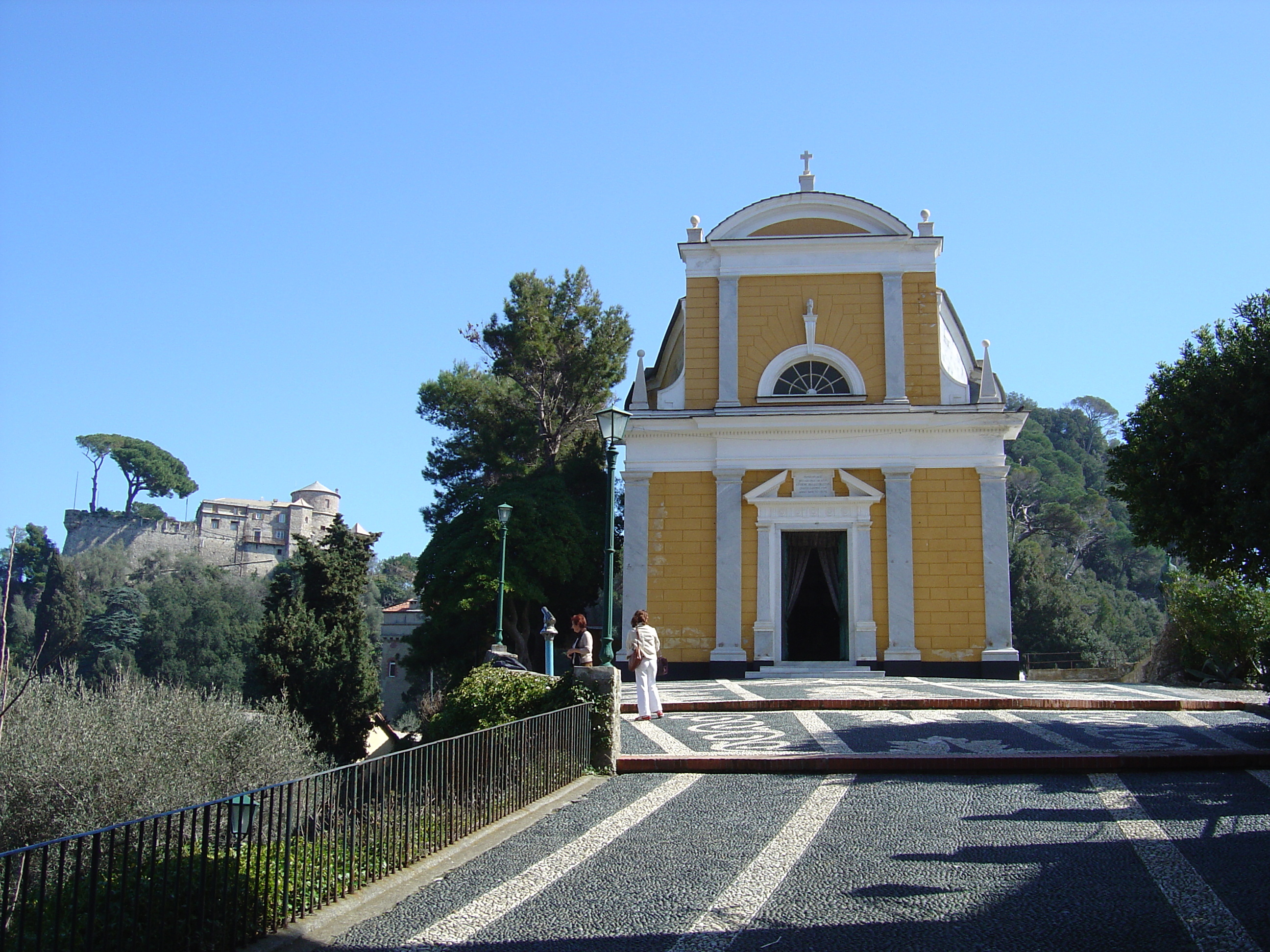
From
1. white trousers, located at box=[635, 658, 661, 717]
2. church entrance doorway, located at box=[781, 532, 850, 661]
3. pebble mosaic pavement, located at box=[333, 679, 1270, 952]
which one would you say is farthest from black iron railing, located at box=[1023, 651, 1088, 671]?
pebble mosaic pavement, located at box=[333, 679, 1270, 952]

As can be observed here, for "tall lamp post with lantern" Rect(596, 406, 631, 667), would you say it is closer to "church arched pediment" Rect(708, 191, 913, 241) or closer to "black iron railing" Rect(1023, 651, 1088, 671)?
"church arched pediment" Rect(708, 191, 913, 241)

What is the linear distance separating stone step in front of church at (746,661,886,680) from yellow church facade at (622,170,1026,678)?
69 mm

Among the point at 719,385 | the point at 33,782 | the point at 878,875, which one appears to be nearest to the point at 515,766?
the point at 878,875

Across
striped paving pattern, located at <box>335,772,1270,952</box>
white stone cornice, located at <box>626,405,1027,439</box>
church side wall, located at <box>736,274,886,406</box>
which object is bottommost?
striped paving pattern, located at <box>335,772,1270,952</box>

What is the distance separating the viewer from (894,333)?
70.5 feet

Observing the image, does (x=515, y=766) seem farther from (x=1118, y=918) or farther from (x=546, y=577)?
(x=546, y=577)

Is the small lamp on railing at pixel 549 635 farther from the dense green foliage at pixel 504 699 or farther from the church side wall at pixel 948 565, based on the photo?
the church side wall at pixel 948 565

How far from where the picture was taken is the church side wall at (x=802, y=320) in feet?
70.9

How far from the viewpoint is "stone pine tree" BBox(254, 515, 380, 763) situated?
26719 millimetres

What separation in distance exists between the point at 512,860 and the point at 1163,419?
780 centimetres

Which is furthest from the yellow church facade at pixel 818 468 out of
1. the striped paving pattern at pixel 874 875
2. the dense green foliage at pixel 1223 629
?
the striped paving pattern at pixel 874 875

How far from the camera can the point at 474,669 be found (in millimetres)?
10859

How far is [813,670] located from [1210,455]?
36.1 ft

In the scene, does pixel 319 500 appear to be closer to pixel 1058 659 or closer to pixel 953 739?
pixel 1058 659
